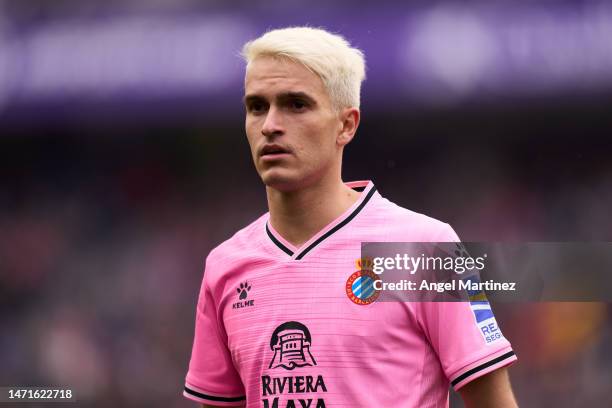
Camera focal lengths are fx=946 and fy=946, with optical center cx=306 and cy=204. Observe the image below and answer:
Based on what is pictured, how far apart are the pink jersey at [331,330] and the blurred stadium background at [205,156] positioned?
354 cm

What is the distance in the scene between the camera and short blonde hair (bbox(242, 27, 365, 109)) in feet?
8.84

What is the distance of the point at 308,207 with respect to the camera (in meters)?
2.78

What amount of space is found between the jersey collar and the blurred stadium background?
3471 mm

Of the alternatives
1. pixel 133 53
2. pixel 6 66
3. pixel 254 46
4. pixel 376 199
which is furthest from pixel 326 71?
pixel 6 66

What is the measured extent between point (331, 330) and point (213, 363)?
0.52 meters

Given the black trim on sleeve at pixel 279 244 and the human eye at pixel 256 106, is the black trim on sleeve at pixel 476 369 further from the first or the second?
the human eye at pixel 256 106

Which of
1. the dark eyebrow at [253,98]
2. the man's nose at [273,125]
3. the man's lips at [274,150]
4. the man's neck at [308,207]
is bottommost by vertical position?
the man's neck at [308,207]

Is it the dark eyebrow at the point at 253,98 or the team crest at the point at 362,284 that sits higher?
the dark eyebrow at the point at 253,98

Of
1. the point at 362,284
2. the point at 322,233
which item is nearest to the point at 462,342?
the point at 362,284

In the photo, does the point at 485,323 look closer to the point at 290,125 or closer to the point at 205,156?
the point at 290,125

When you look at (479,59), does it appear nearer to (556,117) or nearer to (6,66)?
(556,117)

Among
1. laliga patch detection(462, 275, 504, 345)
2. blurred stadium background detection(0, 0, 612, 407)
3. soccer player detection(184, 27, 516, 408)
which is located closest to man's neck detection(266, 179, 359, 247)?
soccer player detection(184, 27, 516, 408)

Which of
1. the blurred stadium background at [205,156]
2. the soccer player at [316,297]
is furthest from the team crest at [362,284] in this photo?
the blurred stadium background at [205,156]

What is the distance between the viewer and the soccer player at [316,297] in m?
2.54
